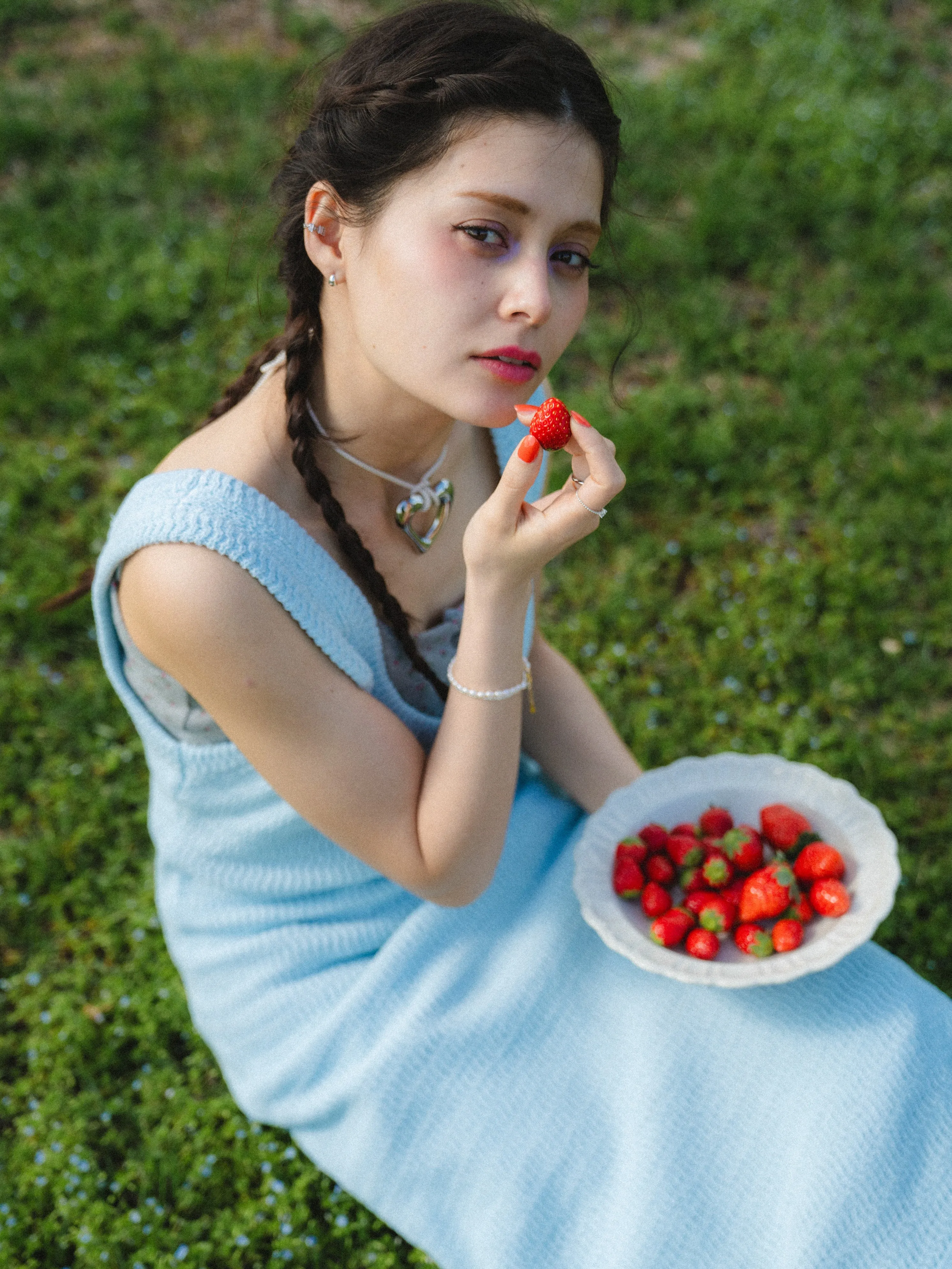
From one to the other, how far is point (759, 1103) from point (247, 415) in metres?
1.51

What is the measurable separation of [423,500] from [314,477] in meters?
0.31

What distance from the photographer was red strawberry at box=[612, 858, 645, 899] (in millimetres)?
2236

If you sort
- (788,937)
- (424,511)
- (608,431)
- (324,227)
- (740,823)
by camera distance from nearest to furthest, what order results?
(324,227)
(788,937)
(424,511)
(740,823)
(608,431)

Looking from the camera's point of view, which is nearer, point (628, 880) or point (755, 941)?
point (755, 941)

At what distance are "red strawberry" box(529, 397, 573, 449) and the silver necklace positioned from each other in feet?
1.59

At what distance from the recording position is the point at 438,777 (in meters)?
2.04

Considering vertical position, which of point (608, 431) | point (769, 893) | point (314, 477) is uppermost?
point (314, 477)

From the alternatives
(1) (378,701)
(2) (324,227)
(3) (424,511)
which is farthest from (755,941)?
(2) (324,227)

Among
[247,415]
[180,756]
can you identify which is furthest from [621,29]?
[180,756]

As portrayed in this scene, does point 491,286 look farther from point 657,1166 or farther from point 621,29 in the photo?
point 621,29

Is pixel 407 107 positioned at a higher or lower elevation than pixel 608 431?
higher

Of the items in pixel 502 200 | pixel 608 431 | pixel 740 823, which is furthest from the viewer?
pixel 608 431

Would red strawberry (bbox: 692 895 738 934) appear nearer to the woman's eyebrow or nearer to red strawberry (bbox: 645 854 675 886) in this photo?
red strawberry (bbox: 645 854 675 886)

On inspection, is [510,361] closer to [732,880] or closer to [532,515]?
[532,515]
